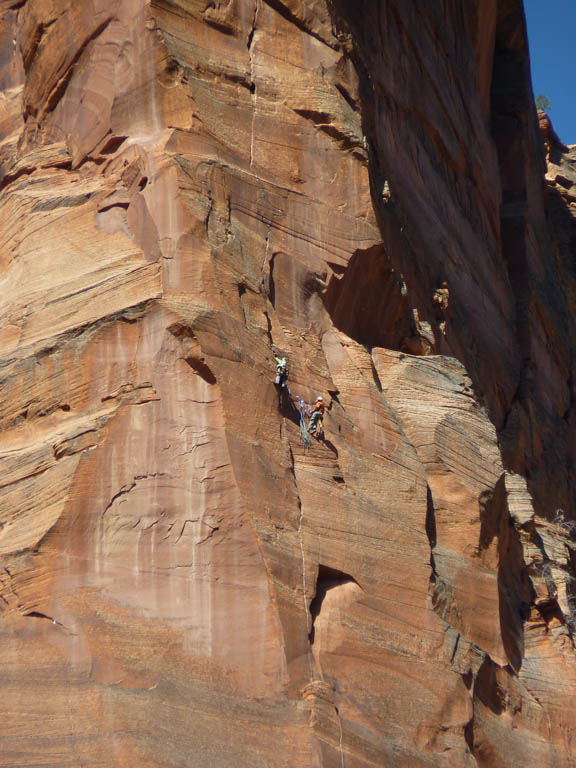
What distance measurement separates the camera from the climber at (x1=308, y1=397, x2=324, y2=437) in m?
10.8

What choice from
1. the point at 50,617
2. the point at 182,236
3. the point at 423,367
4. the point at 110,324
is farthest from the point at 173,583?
the point at 423,367

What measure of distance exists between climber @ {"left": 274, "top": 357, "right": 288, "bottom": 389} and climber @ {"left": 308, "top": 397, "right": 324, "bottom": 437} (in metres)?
0.42

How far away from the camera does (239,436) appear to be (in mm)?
9914

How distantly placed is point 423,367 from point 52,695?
6.21 m

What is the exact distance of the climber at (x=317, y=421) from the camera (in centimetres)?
1079

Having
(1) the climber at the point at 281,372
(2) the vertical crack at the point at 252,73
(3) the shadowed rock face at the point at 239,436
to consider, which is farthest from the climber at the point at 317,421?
(2) the vertical crack at the point at 252,73

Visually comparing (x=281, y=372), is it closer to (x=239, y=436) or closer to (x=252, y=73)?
(x=239, y=436)

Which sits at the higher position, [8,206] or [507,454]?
[8,206]

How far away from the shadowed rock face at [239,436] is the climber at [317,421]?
19cm

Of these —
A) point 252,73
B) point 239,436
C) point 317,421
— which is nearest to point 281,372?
point 317,421

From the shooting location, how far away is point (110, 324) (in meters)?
10.4

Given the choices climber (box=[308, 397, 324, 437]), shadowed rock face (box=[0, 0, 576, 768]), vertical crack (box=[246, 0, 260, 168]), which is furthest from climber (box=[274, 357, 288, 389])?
vertical crack (box=[246, 0, 260, 168])

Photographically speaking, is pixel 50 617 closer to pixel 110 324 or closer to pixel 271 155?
pixel 110 324

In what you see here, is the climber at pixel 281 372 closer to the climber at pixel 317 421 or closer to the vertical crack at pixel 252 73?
the climber at pixel 317 421
